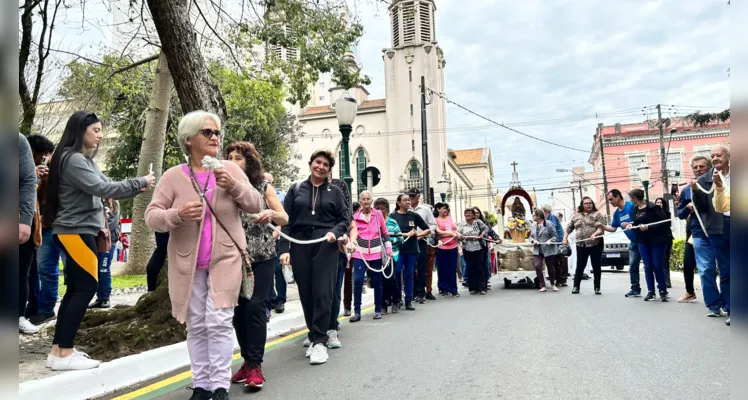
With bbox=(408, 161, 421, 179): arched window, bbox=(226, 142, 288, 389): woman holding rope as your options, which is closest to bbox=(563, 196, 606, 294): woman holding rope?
bbox=(226, 142, 288, 389): woman holding rope

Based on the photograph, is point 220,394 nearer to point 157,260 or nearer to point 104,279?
point 157,260

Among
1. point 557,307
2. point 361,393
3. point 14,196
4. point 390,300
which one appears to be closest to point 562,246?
point 557,307

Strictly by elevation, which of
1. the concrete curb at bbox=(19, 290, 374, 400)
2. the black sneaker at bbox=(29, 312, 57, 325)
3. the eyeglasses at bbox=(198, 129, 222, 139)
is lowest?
the concrete curb at bbox=(19, 290, 374, 400)

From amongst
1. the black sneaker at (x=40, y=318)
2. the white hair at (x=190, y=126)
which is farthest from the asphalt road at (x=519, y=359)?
the black sneaker at (x=40, y=318)

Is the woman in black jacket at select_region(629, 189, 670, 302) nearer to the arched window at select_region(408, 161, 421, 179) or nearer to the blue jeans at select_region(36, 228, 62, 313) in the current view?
the blue jeans at select_region(36, 228, 62, 313)

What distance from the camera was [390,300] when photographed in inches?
358

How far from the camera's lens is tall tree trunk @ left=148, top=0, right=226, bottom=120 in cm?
613

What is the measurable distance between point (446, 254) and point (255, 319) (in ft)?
25.5

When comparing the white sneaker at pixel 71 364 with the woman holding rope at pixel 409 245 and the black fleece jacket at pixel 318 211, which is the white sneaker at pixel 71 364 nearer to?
the black fleece jacket at pixel 318 211

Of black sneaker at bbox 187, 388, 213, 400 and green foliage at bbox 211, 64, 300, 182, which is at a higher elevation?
green foliage at bbox 211, 64, 300, 182

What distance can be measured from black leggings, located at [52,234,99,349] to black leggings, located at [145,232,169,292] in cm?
332

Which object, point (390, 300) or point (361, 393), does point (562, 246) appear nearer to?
point (390, 300)

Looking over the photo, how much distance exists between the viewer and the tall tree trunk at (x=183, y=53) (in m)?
6.13

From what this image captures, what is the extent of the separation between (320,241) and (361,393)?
5.62ft
